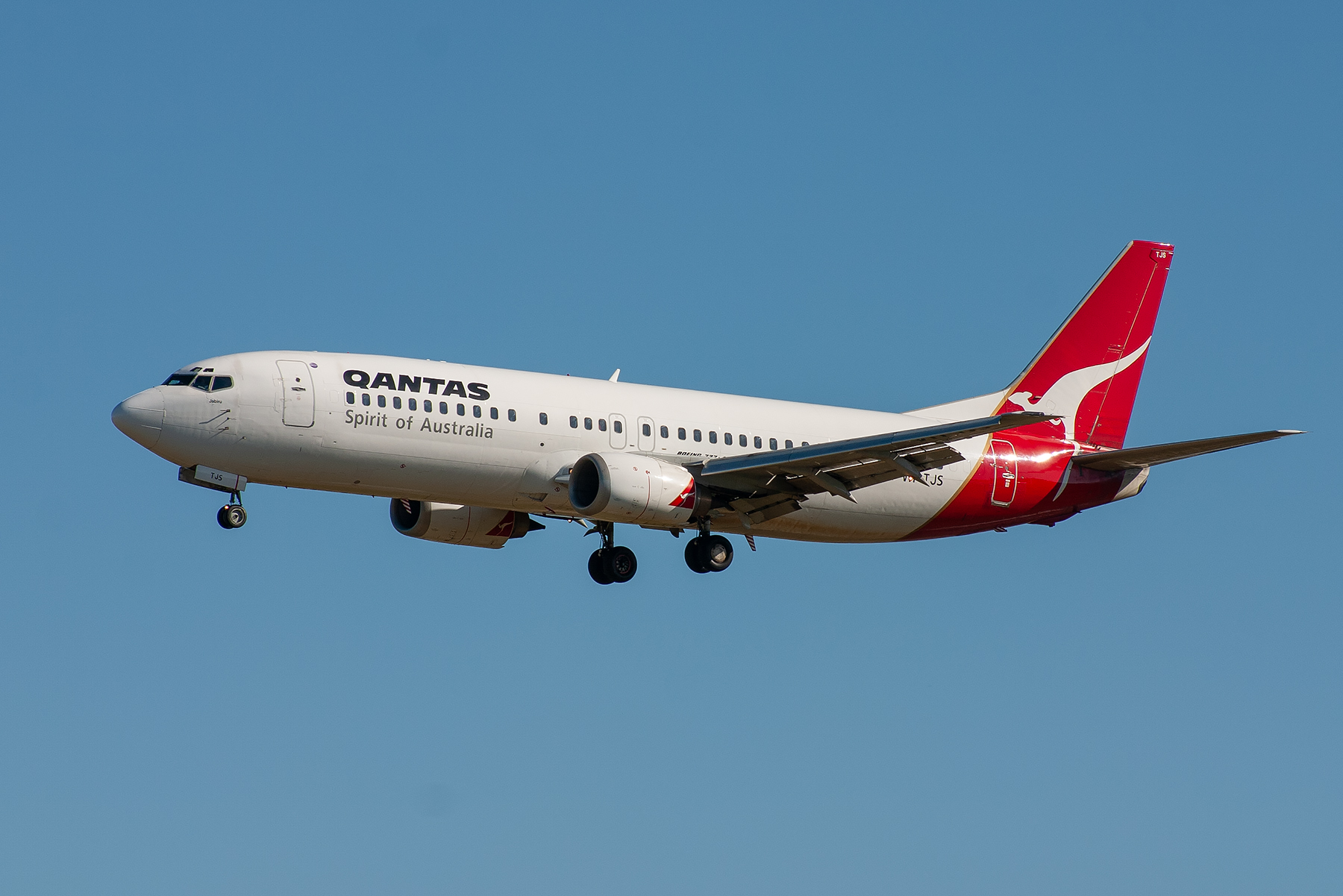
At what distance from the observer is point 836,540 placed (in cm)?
4475

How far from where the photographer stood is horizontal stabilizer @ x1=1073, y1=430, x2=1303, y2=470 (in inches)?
1486

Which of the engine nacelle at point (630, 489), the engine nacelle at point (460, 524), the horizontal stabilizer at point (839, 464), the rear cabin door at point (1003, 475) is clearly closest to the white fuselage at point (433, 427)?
the engine nacelle at point (630, 489)

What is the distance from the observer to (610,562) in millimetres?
43281

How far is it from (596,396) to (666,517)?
341cm

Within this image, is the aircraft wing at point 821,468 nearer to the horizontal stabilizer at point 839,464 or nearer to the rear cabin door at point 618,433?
the horizontal stabilizer at point 839,464

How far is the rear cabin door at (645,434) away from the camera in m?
40.9

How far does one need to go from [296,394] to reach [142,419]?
10.9ft

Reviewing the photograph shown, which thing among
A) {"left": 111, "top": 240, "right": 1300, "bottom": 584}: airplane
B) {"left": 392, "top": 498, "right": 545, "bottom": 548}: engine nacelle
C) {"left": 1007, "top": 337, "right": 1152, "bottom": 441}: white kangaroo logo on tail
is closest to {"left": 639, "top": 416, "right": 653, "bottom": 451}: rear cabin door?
{"left": 111, "top": 240, "right": 1300, "bottom": 584}: airplane

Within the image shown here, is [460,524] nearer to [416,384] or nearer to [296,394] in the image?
[416,384]

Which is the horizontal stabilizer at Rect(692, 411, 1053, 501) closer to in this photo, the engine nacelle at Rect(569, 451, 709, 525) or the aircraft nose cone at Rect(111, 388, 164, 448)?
the engine nacelle at Rect(569, 451, 709, 525)

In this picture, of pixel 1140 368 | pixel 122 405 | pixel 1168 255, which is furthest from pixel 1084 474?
pixel 122 405

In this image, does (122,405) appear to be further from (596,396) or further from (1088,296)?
(1088,296)

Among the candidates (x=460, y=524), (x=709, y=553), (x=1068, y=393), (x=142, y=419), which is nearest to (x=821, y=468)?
(x=709, y=553)

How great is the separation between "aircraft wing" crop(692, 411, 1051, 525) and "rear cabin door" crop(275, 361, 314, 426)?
30.2 ft
